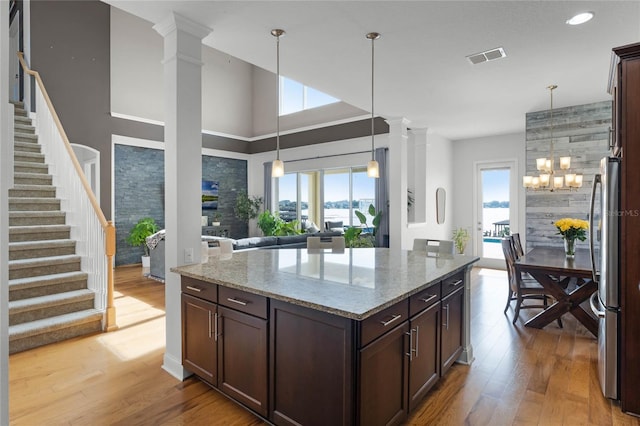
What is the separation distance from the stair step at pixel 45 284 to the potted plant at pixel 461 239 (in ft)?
22.6

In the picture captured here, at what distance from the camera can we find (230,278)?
7.52 feet

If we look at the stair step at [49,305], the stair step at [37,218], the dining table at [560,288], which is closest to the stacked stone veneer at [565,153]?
the dining table at [560,288]

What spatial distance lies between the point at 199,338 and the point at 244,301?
645mm

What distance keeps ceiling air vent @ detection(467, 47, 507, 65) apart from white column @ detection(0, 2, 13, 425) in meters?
3.86

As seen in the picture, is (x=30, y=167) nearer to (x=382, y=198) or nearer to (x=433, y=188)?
(x=382, y=198)

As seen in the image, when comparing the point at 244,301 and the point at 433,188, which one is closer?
the point at 244,301

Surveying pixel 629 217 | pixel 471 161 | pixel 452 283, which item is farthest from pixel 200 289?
pixel 471 161

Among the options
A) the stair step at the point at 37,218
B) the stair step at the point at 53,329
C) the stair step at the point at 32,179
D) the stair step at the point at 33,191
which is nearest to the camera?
the stair step at the point at 53,329

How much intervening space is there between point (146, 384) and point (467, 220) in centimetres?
722

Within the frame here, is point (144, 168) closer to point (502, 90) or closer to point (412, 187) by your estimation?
point (412, 187)

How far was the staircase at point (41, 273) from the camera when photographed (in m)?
3.38

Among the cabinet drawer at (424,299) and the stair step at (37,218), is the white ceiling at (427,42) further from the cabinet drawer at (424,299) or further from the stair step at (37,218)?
the stair step at (37,218)

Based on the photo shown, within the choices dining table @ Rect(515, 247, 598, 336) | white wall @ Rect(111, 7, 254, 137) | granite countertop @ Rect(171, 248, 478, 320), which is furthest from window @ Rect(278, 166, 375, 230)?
granite countertop @ Rect(171, 248, 478, 320)

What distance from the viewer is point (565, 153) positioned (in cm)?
542
